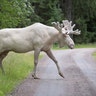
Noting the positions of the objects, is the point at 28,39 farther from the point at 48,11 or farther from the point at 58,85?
the point at 48,11

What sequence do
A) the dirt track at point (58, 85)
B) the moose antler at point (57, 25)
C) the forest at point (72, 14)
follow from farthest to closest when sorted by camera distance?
1. the forest at point (72, 14)
2. the moose antler at point (57, 25)
3. the dirt track at point (58, 85)

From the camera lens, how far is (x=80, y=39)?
64.8 m

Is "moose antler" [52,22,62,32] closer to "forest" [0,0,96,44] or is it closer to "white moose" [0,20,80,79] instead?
"white moose" [0,20,80,79]

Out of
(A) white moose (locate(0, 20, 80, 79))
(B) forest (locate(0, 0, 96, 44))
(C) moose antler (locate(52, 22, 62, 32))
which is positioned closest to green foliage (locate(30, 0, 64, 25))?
(B) forest (locate(0, 0, 96, 44))

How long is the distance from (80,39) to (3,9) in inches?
1659

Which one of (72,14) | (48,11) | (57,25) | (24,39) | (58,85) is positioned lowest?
(72,14)

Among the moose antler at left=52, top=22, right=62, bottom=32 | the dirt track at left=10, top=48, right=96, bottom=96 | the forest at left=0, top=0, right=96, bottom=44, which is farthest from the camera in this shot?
the forest at left=0, top=0, right=96, bottom=44

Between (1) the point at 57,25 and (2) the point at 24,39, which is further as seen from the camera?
(1) the point at 57,25

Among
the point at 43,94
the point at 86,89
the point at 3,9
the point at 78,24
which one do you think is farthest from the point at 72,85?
the point at 78,24

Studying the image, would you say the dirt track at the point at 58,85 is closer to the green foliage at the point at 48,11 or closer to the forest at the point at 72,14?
the forest at the point at 72,14

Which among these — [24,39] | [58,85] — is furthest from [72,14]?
[58,85]

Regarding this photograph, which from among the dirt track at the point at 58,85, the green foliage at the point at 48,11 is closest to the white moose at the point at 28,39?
the dirt track at the point at 58,85

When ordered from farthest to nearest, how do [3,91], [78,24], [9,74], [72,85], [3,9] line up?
[78,24], [3,9], [9,74], [72,85], [3,91]

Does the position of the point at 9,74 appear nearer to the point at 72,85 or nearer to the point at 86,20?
the point at 72,85
